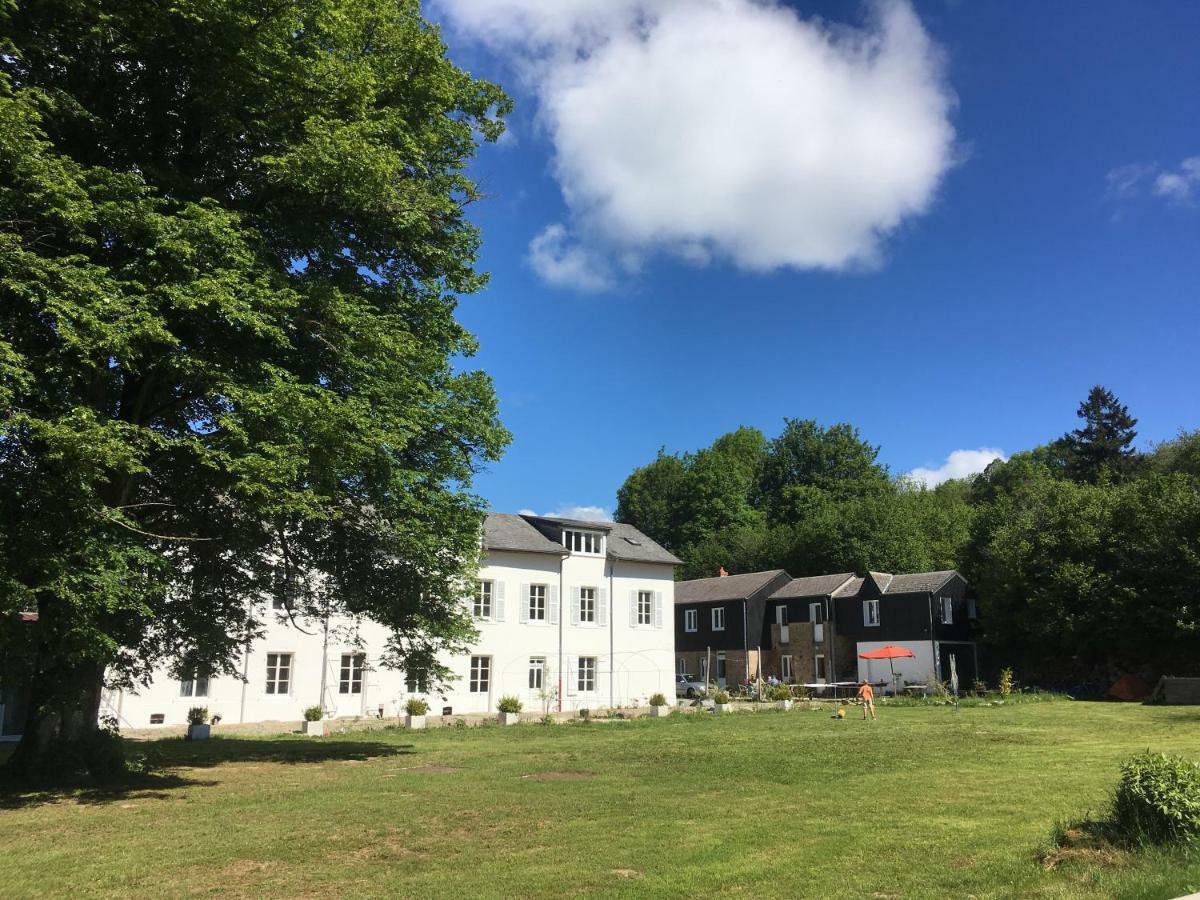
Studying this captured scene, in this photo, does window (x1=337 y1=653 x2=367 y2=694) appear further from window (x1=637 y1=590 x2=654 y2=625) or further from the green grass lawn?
window (x1=637 y1=590 x2=654 y2=625)

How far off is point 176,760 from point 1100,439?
2635 inches

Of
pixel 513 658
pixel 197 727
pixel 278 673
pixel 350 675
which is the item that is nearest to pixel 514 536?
pixel 513 658

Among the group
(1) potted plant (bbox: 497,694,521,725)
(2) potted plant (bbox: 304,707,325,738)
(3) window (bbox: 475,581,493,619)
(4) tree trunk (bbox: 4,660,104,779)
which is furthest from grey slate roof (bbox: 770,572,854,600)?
(4) tree trunk (bbox: 4,660,104,779)

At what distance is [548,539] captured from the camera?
119ft

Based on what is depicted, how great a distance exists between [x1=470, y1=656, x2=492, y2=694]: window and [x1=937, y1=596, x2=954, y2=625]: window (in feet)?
85.6

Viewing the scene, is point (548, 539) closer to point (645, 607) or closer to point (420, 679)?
point (645, 607)

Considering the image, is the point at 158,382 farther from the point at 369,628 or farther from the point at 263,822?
the point at 369,628

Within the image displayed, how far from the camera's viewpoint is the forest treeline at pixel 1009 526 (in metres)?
37.8

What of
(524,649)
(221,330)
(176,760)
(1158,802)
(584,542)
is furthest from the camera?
(584,542)

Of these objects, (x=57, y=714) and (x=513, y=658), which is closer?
(x=57, y=714)

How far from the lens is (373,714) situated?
30172 millimetres

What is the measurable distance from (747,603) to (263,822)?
4357cm

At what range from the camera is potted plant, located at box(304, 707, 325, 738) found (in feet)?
79.9

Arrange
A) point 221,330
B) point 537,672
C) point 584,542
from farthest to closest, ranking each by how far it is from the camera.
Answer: point 584,542 < point 537,672 < point 221,330
